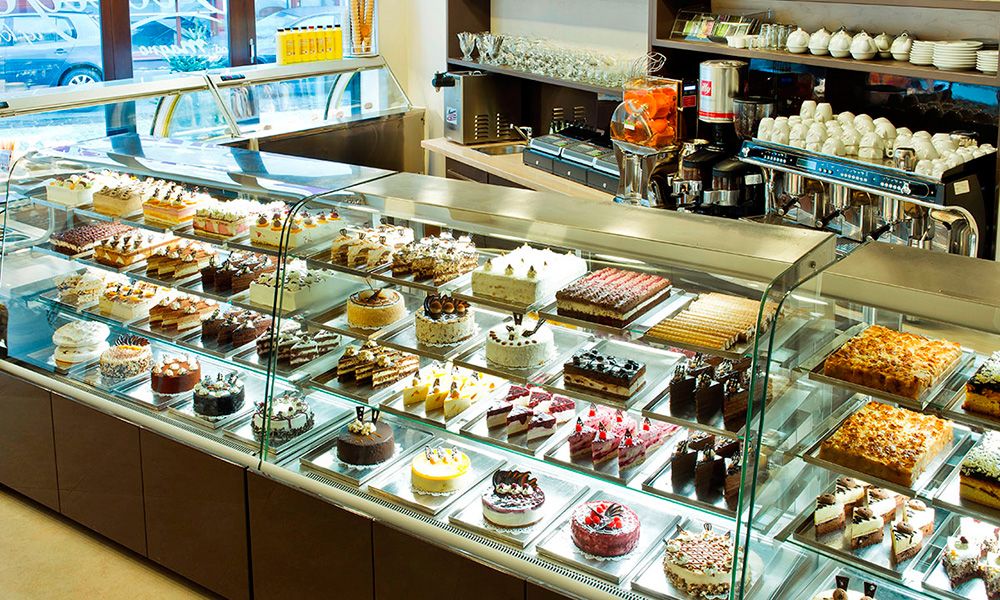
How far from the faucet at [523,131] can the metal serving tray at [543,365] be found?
4.22 metres

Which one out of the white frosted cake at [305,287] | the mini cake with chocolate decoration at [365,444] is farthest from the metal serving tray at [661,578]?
the white frosted cake at [305,287]

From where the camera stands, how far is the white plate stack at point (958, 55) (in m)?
4.31

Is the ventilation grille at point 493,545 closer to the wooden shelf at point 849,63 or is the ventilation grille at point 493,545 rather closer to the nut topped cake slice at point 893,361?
the nut topped cake slice at point 893,361

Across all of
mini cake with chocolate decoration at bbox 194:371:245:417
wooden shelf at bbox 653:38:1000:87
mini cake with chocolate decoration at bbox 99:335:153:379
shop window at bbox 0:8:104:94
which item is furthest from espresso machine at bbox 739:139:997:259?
shop window at bbox 0:8:104:94

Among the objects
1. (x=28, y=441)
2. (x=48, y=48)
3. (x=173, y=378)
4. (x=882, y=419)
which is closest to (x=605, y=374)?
(x=882, y=419)

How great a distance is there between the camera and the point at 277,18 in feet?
27.8

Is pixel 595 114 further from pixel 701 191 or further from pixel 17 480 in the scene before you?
pixel 17 480

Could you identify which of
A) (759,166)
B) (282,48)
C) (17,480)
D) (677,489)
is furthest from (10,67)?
(677,489)

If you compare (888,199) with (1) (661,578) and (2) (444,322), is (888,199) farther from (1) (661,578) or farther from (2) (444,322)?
(1) (661,578)

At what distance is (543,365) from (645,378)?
1.14 ft

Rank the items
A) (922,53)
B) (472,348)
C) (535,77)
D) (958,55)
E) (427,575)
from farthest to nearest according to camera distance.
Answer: (535,77) → (922,53) → (958,55) → (472,348) → (427,575)

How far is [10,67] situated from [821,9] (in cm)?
559

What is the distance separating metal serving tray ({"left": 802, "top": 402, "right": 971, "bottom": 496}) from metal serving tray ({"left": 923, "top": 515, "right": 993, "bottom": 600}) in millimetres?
213

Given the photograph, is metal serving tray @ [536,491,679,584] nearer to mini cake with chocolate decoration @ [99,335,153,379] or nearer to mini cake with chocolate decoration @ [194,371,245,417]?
mini cake with chocolate decoration @ [194,371,245,417]
